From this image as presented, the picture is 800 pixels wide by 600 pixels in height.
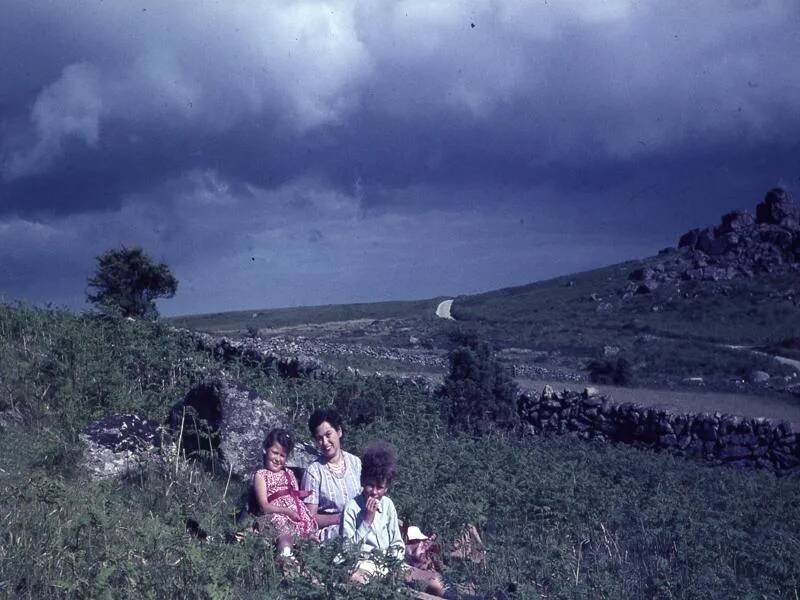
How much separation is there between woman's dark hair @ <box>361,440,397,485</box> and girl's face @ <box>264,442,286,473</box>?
79cm

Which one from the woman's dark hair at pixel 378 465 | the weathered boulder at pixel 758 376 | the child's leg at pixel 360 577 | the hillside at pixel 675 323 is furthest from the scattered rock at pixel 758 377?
the child's leg at pixel 360 577

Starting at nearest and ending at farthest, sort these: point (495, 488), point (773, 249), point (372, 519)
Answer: point (372, 519), point (495, 488), point (773, 249)

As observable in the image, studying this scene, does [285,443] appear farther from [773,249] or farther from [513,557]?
[773,249]

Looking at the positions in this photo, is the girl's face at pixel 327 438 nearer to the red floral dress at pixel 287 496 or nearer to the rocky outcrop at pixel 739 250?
the red floral dress at pixel 287 496

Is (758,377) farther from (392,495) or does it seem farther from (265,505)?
(265,505)

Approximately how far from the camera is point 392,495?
21.5 ft

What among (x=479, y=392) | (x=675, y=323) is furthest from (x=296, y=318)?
(x=479, y=392)

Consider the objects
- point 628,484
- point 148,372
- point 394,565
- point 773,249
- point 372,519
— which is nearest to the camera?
point 394,565

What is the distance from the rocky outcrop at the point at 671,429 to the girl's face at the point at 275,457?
27.8 ft

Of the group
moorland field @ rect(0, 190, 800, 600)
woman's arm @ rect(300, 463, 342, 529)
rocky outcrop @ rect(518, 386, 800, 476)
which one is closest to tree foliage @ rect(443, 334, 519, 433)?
moorland field @ rect(0, 190, 800, 600)

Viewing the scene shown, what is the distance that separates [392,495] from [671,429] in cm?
780

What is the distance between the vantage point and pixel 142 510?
228 inches

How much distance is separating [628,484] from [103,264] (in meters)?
18.9

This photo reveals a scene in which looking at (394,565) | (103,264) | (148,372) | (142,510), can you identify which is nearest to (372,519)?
(394,565)
